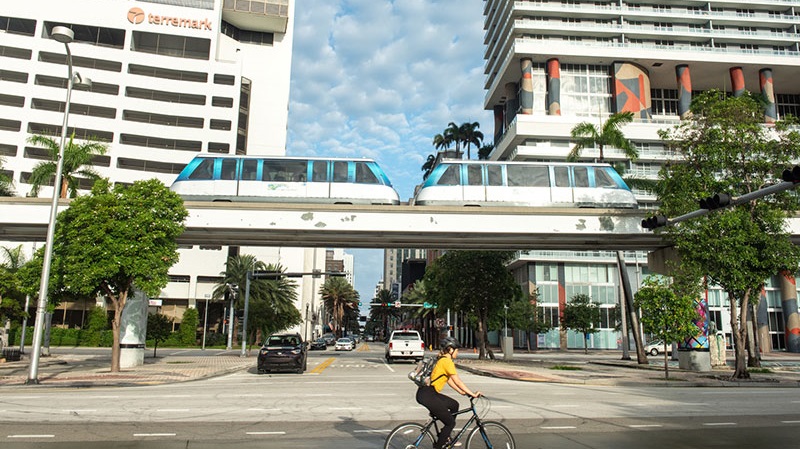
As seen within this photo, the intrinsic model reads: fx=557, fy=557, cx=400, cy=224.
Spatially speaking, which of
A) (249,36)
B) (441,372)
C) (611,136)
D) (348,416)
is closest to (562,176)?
(611,136)

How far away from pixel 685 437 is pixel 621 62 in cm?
7376

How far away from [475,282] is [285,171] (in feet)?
47.9

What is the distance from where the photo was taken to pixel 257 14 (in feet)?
250

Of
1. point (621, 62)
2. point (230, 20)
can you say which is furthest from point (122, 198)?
point (621, 62)

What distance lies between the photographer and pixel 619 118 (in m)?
33.3

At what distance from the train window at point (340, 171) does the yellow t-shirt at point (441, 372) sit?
19557 mm

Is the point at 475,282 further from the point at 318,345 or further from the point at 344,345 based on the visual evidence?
the point at 318,345

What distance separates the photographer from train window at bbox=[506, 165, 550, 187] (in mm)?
26234

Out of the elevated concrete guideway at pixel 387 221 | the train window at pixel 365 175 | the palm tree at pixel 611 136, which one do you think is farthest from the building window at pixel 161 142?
the palm tree at pixel 611 136

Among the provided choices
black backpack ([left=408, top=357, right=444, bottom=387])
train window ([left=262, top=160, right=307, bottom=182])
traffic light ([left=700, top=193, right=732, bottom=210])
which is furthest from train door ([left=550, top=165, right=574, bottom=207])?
black backpack ([left=408, top=357, right=444, bottom=387])

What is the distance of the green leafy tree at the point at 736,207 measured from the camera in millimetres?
20828

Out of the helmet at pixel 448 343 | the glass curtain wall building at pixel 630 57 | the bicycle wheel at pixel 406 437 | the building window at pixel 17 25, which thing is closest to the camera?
the bicycle wheel at pixel 406 437

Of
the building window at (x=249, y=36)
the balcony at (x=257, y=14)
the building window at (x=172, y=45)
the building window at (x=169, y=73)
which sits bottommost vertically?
the building window at (x=169, y=73)

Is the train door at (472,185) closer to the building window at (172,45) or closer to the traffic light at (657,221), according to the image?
the traffic light at (657,221)
